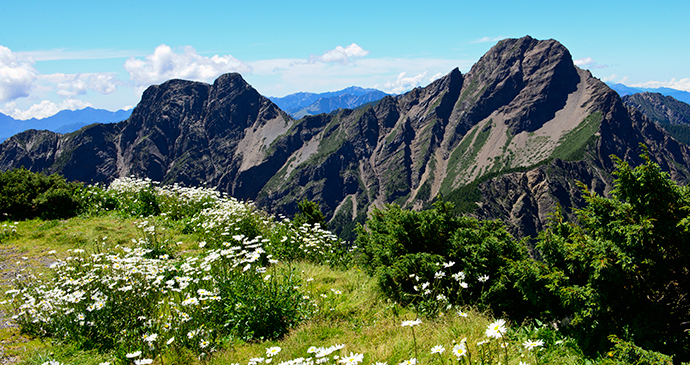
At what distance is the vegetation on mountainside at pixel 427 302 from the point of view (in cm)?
499

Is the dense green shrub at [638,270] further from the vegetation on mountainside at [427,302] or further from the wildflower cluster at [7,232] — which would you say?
the wildflower cluster at [7,232]

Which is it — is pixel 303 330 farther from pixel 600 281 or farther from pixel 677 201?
pixel 677 201

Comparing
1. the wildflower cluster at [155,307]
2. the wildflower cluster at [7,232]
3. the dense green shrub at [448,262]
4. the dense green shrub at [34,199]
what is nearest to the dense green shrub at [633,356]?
the dense green shrub at [448,262]

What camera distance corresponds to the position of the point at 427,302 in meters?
6.57

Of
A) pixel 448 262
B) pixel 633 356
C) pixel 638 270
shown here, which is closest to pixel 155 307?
pixel 448 262

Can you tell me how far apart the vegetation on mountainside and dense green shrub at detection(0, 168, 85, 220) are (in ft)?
26.8

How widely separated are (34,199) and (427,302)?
17.3m

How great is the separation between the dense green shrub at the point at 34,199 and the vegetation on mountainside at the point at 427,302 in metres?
8.18

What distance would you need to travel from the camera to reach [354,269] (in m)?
9.77

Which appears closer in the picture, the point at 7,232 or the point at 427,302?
the point at 427,302

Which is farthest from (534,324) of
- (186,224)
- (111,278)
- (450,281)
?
(186,224)

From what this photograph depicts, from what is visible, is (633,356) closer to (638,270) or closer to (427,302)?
(638,270)

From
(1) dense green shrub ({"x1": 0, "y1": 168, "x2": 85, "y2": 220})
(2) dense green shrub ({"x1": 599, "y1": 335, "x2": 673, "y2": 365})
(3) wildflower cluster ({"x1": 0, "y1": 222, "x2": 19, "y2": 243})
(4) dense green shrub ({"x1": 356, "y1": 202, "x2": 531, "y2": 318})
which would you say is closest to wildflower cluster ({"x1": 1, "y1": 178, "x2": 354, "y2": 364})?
(4) dense green shrub ({"x1": 356, "y1": 202, "x2": 531, "y2": 318})

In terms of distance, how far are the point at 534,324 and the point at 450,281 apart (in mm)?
1654
